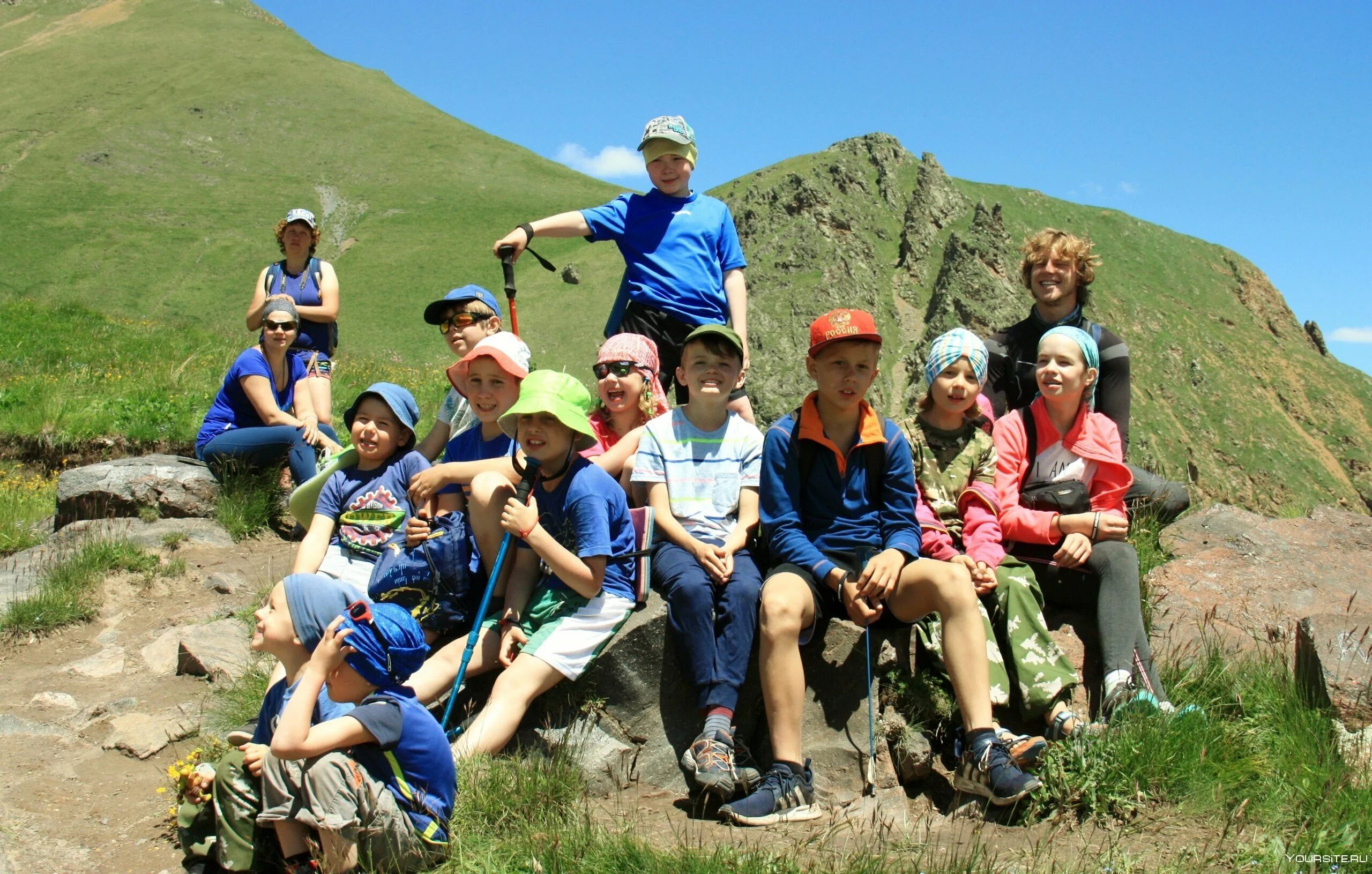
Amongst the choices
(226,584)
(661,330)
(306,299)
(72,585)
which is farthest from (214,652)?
(306,299)

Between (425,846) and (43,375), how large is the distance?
887cm

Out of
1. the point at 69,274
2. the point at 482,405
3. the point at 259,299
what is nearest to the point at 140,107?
the point at 69,274

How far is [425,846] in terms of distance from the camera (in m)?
3.13

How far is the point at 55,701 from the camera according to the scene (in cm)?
476

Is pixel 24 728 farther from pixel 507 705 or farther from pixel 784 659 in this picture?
pixel 784 659

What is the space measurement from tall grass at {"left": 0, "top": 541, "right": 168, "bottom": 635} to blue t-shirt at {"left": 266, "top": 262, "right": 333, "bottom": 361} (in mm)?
→ 1920

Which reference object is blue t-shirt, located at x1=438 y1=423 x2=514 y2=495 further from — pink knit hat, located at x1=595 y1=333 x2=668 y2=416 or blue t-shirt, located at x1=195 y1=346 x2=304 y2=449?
blue t-shirt, located at x1=195 y1=346 x2=304 y2=449

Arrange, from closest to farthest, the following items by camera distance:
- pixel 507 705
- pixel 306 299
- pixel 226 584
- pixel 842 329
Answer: pixel 507 705 < pixel 842 329 < pixel 226 584 < pixel 306 299

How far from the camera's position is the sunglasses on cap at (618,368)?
4.90m

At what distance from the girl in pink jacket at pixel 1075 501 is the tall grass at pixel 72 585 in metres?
5.26

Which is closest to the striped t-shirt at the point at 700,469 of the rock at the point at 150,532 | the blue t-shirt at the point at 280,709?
the blue t-shirt at the point at 280,709

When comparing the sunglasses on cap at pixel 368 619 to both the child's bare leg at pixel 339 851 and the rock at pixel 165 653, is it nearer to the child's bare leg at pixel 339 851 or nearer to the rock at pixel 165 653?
the child's bare leg at pixel 339 851

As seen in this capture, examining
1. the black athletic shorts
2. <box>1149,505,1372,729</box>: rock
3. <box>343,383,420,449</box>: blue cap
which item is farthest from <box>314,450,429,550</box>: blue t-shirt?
<box>1149,505,1372,729</box>: rock

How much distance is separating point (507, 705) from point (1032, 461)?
9.18ft
